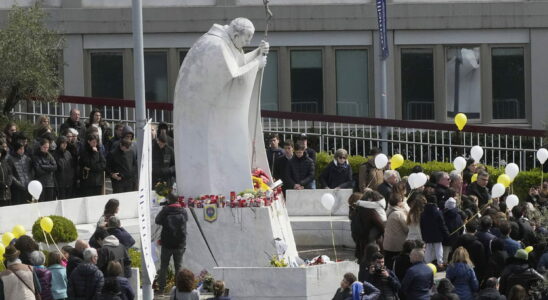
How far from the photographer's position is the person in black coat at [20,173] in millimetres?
34938

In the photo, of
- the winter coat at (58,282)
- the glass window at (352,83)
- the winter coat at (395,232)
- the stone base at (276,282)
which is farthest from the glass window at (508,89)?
the winter coat at (58,282)

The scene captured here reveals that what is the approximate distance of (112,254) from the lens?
2848 cm

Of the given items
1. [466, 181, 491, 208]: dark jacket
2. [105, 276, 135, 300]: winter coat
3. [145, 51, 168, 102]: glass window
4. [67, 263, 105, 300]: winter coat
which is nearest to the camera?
[105, 276, 135, 300]: winter coat

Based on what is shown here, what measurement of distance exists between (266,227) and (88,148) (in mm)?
4956

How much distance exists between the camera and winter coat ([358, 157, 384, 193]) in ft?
119

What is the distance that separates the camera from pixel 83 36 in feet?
160

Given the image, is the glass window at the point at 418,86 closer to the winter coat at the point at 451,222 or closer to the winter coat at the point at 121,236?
the winter coat at the point at 451,222

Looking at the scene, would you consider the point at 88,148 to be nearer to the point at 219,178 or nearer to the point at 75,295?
the point at 219,178

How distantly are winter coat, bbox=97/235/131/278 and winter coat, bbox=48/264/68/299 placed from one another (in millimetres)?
536

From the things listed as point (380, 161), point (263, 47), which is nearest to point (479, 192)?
point (380, 161)

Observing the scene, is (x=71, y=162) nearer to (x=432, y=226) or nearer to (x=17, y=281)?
(x=432, y=226)

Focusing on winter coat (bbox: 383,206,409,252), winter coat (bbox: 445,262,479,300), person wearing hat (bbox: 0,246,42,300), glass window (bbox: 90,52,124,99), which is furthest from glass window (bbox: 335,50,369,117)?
person wearing hat (bbox: 0,246,42,300)

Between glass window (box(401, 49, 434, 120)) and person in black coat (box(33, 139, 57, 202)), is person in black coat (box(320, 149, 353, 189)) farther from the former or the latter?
glass window (box(401, 49, 434, 120))

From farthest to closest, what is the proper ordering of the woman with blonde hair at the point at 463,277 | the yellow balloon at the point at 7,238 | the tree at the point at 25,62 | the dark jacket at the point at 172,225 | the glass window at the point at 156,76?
the glass window at the point at 156,76 < the tree at the point at 25,62 < the dark jacket at the point at 172,225 < the yellow balloon at the point at 7,238 < the woman with blonde hair at the point at 463,277
